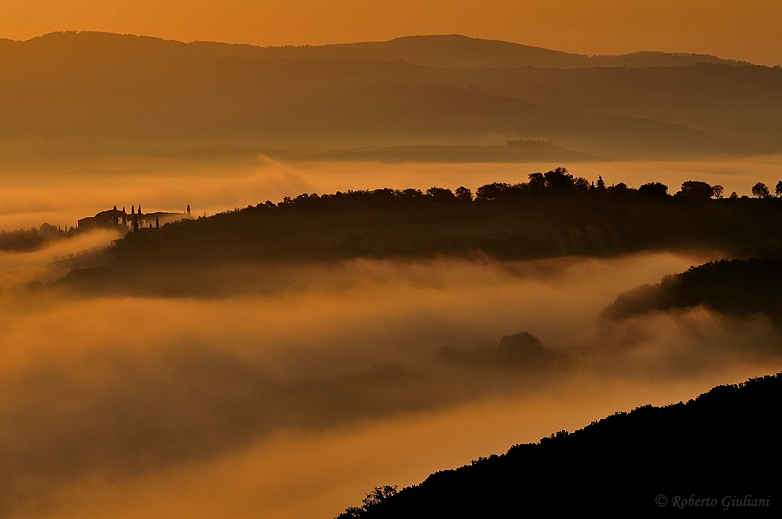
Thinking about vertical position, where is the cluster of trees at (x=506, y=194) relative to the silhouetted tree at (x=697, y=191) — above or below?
above

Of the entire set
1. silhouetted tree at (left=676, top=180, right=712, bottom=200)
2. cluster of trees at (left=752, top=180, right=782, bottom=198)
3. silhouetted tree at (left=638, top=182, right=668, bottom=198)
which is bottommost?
cluster of trees at (left=752, top=180, right=782, bottom=198)

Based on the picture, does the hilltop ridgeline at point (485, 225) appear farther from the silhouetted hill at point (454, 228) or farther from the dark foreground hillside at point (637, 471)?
the dark foreground hillside at point (637, 471)

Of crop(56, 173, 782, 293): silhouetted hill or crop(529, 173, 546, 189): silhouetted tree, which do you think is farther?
crop(529, 173, 546, 189): silhouetted tree

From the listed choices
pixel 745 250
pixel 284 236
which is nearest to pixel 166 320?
pixel 284 236

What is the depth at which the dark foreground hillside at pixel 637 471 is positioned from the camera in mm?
40406

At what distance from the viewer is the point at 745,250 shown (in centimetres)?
14488

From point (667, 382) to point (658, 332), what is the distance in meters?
7.23

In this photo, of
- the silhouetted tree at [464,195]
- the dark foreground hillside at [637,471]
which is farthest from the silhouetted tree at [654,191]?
the dark foreground hillside at [637,471]

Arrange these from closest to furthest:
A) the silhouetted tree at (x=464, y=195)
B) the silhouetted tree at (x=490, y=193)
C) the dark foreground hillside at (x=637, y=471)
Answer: the dark foreground hillside at (x=637, y=471)
the silhouetted tree at (x=490, y=193)
the silhouetted tree at (x=464, y=195)

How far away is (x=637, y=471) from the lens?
145 ft

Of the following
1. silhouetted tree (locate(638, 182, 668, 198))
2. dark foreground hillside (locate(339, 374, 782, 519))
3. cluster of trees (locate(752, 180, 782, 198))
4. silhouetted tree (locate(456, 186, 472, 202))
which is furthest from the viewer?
silhouetted tree (locate(456, 186, 472, 202))

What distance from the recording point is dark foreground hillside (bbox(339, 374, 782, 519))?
40.4 m

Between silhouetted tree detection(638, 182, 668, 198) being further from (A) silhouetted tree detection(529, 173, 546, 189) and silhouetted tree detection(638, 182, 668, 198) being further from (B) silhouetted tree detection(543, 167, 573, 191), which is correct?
(A) silhouetted tree detection(529, 173, 546, 189)

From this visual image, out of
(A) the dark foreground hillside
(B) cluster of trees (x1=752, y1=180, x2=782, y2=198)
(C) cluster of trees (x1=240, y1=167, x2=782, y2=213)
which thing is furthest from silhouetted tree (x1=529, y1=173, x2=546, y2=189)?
(A) the dark foreground hillside
